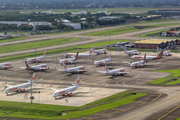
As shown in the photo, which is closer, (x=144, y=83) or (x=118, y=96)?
(x=118, y=96)

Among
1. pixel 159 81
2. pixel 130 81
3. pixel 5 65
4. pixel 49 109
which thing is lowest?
pixel 5 65

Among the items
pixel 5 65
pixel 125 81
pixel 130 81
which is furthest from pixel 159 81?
pixel 5 65

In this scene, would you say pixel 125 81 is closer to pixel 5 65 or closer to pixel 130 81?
pixel 130 81

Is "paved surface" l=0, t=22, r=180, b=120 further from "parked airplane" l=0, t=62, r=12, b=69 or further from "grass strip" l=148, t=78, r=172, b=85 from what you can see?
"parked airplane" l=0, t=62, r=12, b=69

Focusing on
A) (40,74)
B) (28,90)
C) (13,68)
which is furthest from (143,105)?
(13,68)

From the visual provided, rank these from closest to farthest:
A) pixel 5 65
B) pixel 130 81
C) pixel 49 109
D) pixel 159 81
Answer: pixel 49 109 → pixel 159 81 → pixel 130 81 → pixel 5 65

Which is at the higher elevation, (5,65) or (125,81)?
(125,81)

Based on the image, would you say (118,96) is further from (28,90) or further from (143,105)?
(28,90)

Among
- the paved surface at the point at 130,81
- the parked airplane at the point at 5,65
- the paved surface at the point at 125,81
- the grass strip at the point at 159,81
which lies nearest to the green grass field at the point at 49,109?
the paved surface at the point at 125,81
